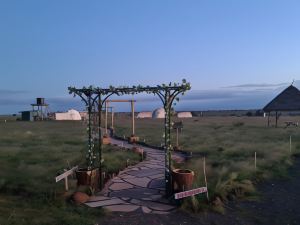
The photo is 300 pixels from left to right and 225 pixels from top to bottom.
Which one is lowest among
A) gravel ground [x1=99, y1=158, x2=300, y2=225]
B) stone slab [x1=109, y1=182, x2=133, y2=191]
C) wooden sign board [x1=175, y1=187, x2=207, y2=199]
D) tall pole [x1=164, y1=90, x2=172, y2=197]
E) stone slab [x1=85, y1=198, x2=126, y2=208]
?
gravel ground [x1=99, y1=158, x2=300, y2=225]

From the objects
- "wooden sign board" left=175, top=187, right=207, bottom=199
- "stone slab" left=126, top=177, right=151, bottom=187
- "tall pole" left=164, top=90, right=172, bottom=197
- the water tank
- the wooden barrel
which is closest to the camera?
"wooden sign board" left=175, top=187, right=207, bottom=199

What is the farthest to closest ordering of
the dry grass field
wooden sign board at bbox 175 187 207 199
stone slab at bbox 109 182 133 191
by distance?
stone slab at bbox 109 182 133 191 < wooden sign board at bbox 175 187 207 199 < the dry grass field

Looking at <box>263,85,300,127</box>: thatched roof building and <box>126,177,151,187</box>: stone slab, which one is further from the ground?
<box>263,85,300,127</box>: thatched roof building

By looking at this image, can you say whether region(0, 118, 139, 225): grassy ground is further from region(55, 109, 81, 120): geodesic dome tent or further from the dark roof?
region(55, 109, 81, 120): geodesic dome tent

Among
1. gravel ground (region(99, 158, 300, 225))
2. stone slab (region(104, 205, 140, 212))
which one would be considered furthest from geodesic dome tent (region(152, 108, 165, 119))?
stone slab (region(104, 205, 140, 212))

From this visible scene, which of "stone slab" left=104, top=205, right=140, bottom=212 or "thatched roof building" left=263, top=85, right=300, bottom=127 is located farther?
"thatched roof building" left=263, top=85, right=300, bottom=127

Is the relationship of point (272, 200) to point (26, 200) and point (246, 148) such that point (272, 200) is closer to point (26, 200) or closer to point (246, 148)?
point (26, 200)

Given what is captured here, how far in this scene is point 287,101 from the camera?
30.9 m

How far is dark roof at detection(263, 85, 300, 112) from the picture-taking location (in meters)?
30.3

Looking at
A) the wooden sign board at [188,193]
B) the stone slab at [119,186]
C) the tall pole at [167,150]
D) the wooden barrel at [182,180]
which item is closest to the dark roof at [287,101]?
the stone slab at [119,186]

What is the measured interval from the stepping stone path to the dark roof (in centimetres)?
2203

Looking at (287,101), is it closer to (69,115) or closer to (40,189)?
(40,189)

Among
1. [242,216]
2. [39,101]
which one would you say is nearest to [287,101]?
[242,216]

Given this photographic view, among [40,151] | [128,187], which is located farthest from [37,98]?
[128,187]
